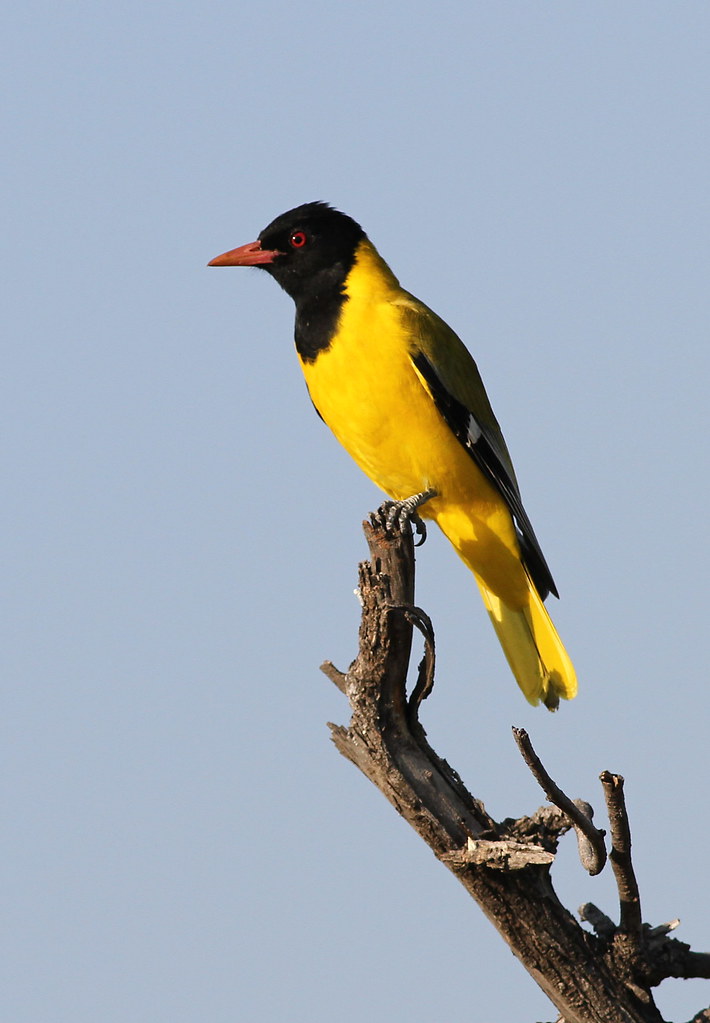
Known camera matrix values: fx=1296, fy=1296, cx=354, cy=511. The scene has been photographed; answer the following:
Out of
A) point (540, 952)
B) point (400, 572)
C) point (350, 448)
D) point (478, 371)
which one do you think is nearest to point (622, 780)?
point (540, 952)

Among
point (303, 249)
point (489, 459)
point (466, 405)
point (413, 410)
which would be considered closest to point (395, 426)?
point (413, 410)

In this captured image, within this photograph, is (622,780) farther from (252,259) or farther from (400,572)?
(252,259)

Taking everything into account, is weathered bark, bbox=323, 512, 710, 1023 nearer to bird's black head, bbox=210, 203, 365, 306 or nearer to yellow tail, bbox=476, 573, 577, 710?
yellow tail, bbox=476, 573, 577, 710

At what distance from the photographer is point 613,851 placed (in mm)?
4914

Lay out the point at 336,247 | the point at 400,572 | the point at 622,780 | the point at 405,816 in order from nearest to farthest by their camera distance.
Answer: the point at 622,780 → the point at 405,816 → the point at 400,572 → the point at 336,247

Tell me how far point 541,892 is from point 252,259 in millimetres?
3850

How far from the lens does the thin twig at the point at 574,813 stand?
182 inches

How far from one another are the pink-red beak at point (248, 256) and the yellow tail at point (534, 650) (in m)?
2.11

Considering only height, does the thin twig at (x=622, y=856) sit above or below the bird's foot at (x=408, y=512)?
below

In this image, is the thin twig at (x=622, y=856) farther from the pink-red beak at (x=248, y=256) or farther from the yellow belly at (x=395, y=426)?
the pink-red beak at (x=248, y=256)

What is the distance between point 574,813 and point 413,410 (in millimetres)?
2285

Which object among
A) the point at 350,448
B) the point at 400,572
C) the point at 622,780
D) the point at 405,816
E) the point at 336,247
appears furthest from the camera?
the point at 336,247

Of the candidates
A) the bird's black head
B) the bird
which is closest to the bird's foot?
the bird

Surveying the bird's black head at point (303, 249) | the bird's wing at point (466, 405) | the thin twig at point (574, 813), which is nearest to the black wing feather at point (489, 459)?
the bird's wing at point (466, 405)
